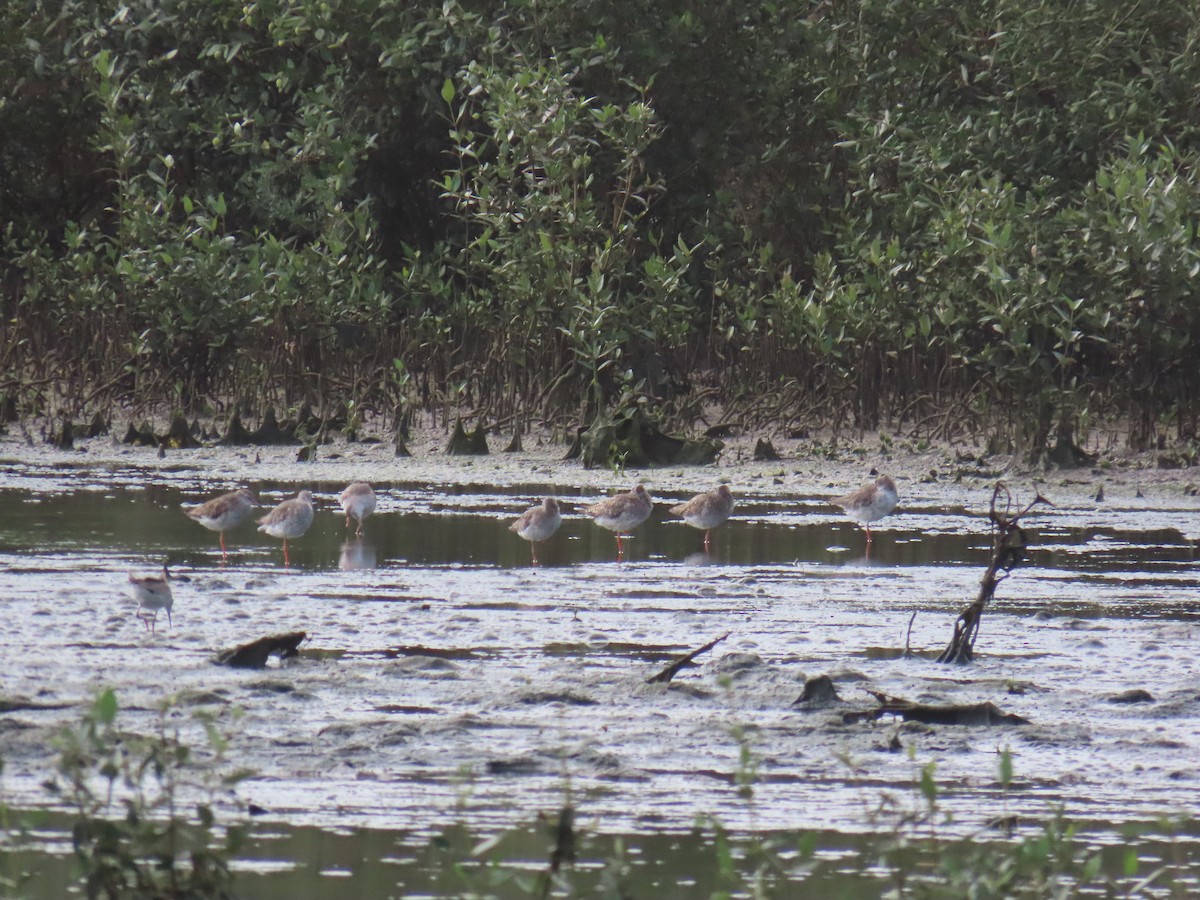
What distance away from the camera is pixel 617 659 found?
7906mm

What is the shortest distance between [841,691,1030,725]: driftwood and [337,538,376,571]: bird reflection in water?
4.51 meters

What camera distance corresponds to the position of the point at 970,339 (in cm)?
1673

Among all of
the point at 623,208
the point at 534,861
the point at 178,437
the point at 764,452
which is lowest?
the point at 534,861

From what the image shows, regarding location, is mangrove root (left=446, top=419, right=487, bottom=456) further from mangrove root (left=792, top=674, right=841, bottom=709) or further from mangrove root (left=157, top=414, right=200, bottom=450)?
mangrove root (left=792, top=674, right=841, bottom=709)

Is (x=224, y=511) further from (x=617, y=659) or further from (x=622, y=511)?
(x=617, y=659)

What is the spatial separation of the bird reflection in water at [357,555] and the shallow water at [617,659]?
0.15 feet

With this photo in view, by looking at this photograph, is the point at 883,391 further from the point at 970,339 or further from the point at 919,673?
the point at 919,673

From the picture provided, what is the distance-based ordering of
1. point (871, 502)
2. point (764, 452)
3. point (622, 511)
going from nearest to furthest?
point (622, 511) → point (871, 502) → point (764, 452)

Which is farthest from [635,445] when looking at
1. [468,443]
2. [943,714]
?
[943,714]

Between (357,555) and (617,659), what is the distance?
3565 mm

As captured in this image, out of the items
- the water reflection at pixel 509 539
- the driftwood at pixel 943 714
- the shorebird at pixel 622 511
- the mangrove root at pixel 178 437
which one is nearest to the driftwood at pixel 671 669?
the driftwood at pixel 943 714

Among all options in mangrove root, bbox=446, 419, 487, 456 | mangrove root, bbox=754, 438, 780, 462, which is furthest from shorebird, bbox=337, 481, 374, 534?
mangrove root, bbox=754, 438, 780, 462

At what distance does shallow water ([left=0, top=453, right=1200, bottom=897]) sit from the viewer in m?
5.80

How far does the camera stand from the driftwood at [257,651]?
7473 millimetres
